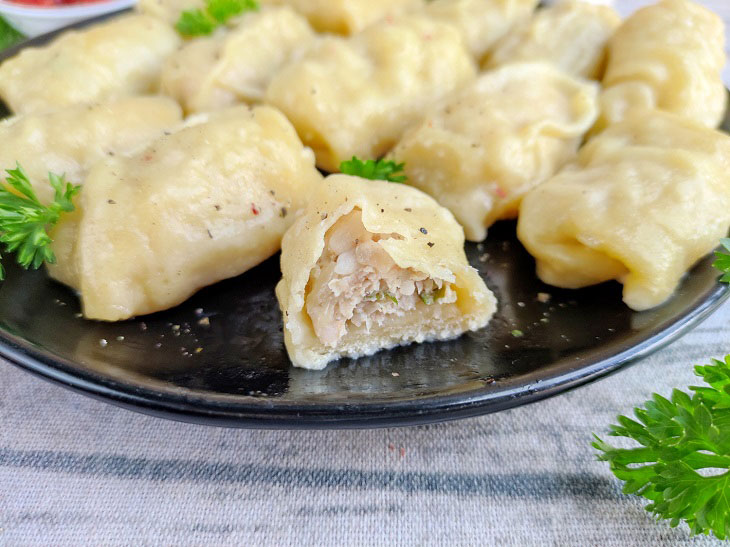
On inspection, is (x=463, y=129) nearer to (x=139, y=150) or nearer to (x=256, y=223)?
(x=256, y=223)

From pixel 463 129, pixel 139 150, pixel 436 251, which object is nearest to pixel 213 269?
pixel 139 150

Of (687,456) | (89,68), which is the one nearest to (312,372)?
(687,456)

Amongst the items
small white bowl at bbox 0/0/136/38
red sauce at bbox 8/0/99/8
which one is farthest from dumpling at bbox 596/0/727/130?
red sauce at bbox 8/0/99/8

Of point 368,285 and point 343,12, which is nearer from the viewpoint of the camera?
point 368,285

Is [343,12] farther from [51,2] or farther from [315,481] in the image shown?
[315,481]

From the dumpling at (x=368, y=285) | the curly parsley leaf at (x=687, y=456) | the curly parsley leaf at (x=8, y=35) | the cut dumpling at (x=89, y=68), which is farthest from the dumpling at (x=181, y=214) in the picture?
the curly parsley leaf at (x=8, y=35)

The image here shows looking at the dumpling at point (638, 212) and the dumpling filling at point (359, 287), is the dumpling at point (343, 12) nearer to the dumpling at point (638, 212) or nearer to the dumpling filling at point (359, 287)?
the dumpling at point (638, 212)

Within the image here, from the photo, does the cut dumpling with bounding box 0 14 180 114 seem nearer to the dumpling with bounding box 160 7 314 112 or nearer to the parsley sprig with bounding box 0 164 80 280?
the dumpling with bounding box 160 7 314 112
